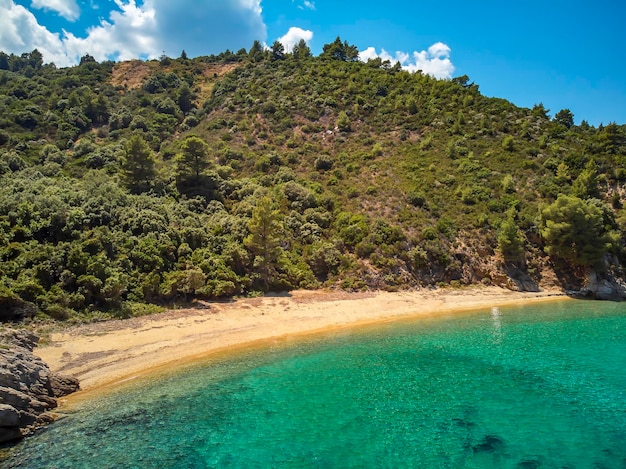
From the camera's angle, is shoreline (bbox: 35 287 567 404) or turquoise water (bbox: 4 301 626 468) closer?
turquoise water (bbox: 4 301 626 468)

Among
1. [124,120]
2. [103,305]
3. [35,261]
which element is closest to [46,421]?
[103,305]

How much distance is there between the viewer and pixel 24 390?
593 inches

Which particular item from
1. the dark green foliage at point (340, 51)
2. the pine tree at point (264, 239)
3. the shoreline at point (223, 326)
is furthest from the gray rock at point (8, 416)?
the dark green foliage at point (340, 51)

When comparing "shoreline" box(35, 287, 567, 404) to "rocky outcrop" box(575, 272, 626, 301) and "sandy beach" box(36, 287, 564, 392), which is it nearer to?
"sandy beach" box(36, 287, 564, 392)

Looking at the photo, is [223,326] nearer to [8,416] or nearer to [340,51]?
[8,416]

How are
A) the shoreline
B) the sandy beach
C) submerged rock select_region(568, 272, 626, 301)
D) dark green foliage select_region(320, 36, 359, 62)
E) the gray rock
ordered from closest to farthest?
the gray rock
the shoreline
the sandy beach
submerged rock select_region(568, 272, 626, 301)
dark green foliage select_region(320, 36, 359, 62)

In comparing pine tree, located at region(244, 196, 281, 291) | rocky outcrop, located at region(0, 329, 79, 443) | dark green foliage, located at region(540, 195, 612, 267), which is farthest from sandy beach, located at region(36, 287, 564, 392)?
dark green foliage, located at region(540, 195, 612, 267)

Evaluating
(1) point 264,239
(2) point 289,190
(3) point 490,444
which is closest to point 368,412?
(3) point 490,444

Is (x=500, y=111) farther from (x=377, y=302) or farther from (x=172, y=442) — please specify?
(x=172, y=442)

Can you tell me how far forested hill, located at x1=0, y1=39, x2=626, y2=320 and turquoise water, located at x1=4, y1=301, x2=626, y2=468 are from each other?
42.6ft

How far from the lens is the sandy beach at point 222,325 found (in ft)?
67.5

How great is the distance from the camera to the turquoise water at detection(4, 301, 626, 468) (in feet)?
41.1

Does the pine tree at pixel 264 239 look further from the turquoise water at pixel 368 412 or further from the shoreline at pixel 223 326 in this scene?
the turquoise water at pixel 368 412

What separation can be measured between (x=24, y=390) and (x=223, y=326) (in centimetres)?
1374
